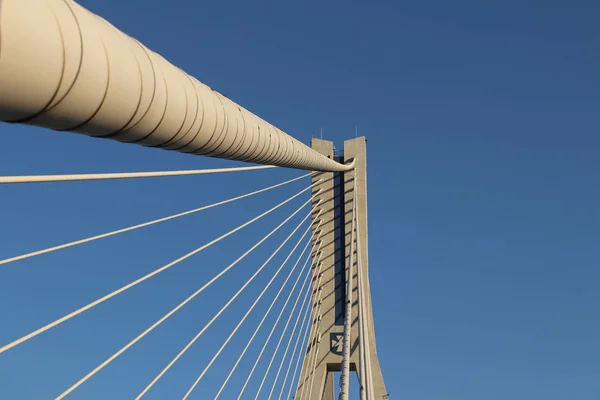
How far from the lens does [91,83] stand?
3.30m

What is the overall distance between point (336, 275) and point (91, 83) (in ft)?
58.0

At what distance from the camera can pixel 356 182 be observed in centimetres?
2158

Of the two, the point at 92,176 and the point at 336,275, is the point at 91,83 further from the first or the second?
the point at 336,275

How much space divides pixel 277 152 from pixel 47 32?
5.76m

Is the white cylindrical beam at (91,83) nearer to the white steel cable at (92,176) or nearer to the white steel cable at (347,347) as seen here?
the white steel cable at (92,176)

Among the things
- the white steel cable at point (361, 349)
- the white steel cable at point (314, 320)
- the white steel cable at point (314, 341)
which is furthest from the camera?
the white steel cable at point (314, 341)

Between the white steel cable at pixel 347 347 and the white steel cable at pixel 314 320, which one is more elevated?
the white steel cable at pixel 347 347

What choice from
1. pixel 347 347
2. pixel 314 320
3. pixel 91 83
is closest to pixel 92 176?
pixel 91 83

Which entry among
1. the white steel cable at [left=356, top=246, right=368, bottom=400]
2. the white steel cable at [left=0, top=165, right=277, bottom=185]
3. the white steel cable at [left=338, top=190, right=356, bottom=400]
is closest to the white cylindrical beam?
the white steel cable at [left=0, top=165, right=277, bottom=185]

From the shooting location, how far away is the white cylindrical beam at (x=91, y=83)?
278 cm

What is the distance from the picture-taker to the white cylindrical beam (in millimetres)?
2777

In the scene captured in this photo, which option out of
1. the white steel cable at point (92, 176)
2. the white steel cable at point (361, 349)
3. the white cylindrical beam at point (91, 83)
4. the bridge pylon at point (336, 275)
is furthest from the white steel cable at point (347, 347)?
the white cylindrical beam at point (91, 83)

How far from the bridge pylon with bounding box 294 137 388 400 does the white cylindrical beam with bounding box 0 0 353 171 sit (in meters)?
13.8

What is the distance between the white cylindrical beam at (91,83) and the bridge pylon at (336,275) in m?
13.8
